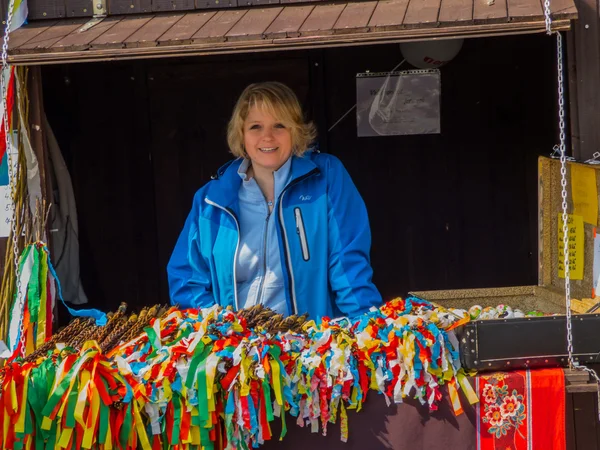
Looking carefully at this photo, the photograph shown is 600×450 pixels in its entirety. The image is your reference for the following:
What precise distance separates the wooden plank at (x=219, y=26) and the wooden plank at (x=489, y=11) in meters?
1.02

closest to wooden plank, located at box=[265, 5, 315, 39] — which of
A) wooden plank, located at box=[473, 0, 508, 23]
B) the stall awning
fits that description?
the stall awning

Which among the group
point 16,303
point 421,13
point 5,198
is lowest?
point 16,303

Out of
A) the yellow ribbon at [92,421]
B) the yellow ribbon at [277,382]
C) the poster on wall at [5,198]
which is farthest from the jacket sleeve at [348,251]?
the poster on wall at [5,198]

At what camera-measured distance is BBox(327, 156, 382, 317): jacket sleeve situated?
374 cm

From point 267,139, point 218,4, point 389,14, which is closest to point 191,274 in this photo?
point 267,139

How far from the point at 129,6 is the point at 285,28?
2.97 feet

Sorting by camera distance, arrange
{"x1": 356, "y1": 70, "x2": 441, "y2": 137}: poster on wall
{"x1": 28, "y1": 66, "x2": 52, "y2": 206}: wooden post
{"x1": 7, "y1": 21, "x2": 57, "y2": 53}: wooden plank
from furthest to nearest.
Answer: {"x1": 356, "y1": 70, "x2": 441, "y2": 137}: poster on wall, {"x1": 28, "y1": 66, "x2": 52, "y2": 206}: wooden post, {"x1": 7, "y1": 21, "x2": 57, "y2": 53}: wooden plank

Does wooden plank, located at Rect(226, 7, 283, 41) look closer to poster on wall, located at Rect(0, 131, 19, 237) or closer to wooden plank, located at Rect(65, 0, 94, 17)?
wooden plank, located at Rect(65, 0, 94, 17)

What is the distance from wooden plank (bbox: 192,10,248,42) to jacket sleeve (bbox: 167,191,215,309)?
0.68 meters

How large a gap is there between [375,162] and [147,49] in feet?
8.52

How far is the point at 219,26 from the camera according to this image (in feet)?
12.6

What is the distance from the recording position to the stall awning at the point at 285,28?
3.52 m

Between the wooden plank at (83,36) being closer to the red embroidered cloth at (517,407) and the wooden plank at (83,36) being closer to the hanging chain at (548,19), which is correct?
the hanging chain at (548,19)

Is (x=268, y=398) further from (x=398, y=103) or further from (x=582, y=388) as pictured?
(x=398, y=103)
